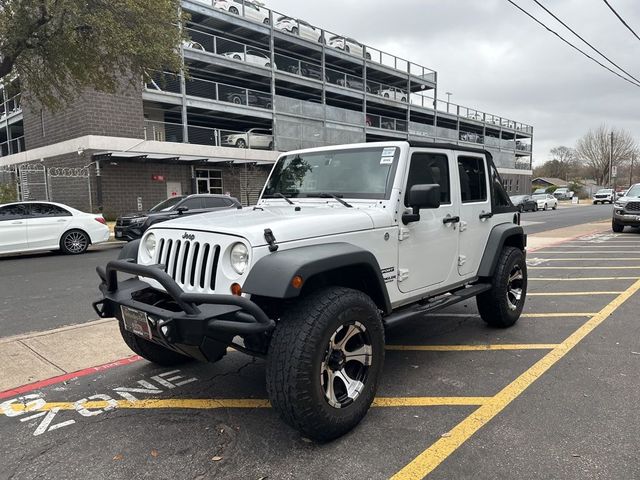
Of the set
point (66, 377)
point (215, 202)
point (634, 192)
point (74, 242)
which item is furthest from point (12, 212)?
point (634, 192)

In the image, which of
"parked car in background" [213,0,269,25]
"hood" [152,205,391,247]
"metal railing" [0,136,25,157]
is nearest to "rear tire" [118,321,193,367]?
"hood" [152,205,391,247]

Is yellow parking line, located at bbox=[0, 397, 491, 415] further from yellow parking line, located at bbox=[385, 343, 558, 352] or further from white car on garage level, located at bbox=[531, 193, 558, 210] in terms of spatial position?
white car on garage level, located at bbox=[531, 193, 558, 210]

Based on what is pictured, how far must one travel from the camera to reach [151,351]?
13.6 ft

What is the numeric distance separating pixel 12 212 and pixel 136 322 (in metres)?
10.8

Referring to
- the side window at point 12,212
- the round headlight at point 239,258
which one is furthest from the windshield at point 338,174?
the side window at point 12,212

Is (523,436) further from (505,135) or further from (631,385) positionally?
(505,135)

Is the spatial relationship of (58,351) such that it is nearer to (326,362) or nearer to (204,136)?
(326,362)

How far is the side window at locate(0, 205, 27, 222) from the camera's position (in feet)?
38.5

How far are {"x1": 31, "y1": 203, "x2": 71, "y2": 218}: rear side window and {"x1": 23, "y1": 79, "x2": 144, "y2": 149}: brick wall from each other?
9.66 m

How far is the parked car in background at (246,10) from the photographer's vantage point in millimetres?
28141

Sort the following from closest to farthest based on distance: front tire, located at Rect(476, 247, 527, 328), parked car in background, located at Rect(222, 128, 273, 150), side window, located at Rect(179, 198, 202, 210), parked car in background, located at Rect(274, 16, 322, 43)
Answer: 1. front tire, located at Rect(476, 247, 527, 328)
2. side window, located at Rect(179, 198, 202, 210)
3. parked car in background, located at Rect(222, 128, 273, 150)
4. parked car in background, located at Rect(274, 16, 322, 43)

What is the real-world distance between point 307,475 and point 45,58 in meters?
13.9

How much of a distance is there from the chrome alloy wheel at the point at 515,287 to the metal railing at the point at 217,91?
2290cm

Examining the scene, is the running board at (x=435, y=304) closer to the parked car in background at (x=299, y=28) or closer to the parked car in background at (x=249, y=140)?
the parked car in background at (x=249, y=140)
